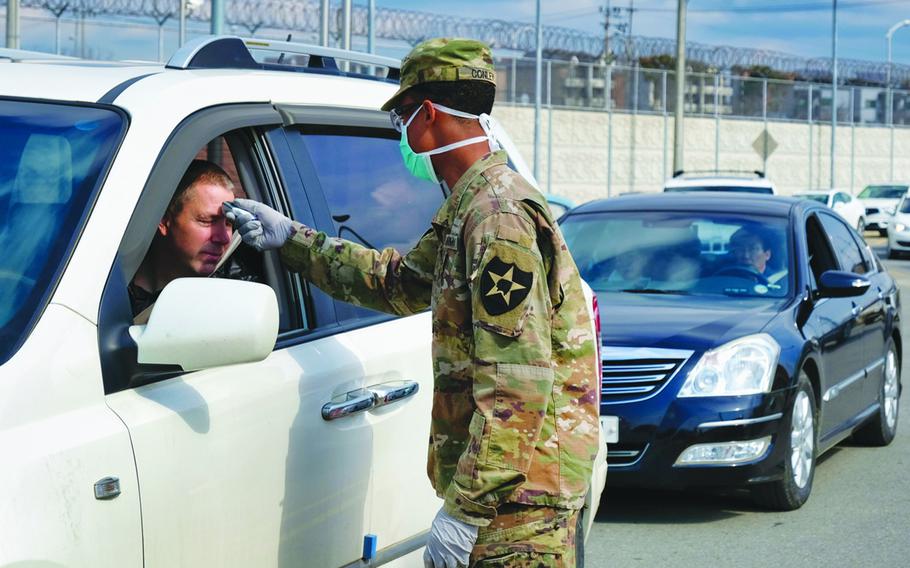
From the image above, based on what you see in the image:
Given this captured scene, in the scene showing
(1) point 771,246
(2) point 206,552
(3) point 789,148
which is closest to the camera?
(2) point 206,552

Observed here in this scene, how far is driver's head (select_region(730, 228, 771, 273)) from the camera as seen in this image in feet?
26.9

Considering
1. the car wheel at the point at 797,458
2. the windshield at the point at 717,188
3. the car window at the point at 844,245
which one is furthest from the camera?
the windshield at the point at 717,188

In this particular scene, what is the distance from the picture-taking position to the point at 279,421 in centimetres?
316

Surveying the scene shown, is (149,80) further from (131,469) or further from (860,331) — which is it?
(860,331)

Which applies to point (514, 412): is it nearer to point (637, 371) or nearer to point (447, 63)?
point (447, 63)

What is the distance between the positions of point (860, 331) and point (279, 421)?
617 centimetres

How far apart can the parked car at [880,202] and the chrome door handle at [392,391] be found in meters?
43.0

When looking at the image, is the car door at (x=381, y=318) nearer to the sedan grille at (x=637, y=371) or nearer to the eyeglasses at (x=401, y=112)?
the eyeglasses at (x=401, y=112)

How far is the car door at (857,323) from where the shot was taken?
330 inches

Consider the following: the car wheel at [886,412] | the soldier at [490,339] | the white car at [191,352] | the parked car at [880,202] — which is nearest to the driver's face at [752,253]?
the car wheel at [886,412]

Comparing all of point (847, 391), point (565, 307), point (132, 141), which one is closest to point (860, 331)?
point (847, 391)

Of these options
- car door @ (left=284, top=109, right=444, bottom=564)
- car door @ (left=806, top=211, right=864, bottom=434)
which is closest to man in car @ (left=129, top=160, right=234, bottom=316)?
car door @ (left=284, top=109, right=444, bottom=564)

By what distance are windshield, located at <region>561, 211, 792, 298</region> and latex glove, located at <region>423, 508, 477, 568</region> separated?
524 centimetres

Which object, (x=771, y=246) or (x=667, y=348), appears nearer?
(x=667, y=348)
